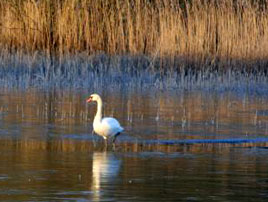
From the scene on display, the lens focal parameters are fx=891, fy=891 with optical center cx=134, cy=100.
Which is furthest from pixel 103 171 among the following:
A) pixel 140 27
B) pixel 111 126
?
pixel 140 27

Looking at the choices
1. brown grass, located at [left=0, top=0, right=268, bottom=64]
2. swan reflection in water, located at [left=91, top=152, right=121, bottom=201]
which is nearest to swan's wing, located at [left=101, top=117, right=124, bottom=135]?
swan reflection in water, located at [left=91, top=152, right=121, bottom=201]

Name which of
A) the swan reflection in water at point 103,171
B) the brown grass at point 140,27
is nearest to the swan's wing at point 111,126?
the swan reflection in water at point 103,171

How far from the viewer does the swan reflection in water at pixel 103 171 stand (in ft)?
22.4

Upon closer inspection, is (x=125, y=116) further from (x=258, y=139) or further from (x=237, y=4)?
(x=237, y=4)

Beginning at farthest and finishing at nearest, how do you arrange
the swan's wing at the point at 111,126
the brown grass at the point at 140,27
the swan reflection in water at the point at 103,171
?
the brown grass at the point at 140,27 → the swan's wing at the point at 111,126 → the swan reflection in water at the point at 103,171

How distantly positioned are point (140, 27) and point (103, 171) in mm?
11594

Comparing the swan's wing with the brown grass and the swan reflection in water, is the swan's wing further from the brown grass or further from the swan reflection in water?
the brown grass

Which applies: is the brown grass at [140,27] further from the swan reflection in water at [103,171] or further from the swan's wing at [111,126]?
the swan reflection in water at [103,171]

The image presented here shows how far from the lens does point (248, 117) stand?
12.3 metres

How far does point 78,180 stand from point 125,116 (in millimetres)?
4747

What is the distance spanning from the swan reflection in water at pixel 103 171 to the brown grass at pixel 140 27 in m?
9.73

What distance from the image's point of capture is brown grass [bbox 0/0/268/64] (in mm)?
18297

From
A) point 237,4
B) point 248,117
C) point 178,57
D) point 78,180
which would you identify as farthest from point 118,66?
point 78,180

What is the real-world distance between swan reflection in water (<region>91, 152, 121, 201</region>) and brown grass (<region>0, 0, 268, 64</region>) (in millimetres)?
9732
